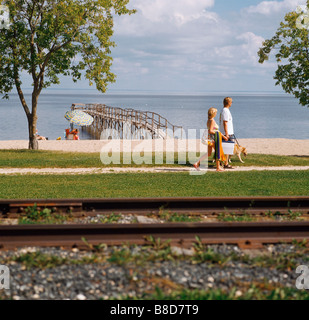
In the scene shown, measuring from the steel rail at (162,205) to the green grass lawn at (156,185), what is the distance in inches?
70.4

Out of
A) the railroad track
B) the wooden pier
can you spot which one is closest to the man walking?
the railroad track

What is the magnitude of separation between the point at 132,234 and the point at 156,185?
510 cm

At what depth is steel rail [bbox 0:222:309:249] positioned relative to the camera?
18.0ft

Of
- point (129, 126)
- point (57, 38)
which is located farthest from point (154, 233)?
point (129, 126)

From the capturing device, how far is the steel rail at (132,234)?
5.48 meters

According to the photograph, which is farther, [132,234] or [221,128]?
[221,128]

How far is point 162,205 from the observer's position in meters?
7.36

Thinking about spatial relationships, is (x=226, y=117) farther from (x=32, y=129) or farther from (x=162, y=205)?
(x=32, y=129)

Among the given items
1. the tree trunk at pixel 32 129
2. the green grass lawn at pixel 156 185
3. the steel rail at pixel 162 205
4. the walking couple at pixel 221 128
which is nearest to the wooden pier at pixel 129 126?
the tree trunk at pixel 32 129
